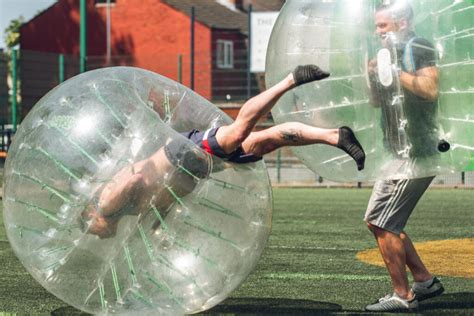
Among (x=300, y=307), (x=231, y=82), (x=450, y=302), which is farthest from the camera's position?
(x=231, y=82)

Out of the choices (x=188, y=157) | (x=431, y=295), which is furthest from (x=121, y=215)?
(x=431, y=295)

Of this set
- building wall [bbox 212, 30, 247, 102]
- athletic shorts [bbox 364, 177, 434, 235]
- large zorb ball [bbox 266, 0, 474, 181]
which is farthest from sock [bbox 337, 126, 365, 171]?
building wall [bbox 212, 30, 247, 102]

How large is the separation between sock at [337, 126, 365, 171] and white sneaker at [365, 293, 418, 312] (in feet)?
3.06

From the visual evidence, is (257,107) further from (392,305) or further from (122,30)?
(122,30)

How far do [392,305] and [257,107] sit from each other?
1.44 metres

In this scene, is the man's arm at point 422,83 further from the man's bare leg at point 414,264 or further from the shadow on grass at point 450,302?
the shadow on grass at point 450,302

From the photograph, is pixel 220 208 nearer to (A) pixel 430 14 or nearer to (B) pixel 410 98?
(B) pixel 410 98

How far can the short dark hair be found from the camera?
5.92 m

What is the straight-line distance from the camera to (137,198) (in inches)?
223

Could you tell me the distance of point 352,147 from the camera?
5.94 m

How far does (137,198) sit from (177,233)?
0.29 metres

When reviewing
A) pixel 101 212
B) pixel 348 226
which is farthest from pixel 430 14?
pixel 348 226

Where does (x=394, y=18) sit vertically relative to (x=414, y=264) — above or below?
above

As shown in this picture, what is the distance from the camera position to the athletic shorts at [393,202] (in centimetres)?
646
